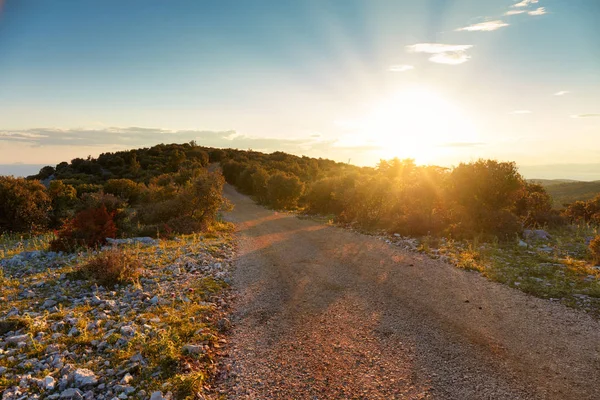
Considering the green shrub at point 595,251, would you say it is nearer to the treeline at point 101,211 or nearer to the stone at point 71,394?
the stone at point 71,394

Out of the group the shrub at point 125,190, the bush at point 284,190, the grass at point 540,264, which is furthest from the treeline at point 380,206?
the bush at point 284,190

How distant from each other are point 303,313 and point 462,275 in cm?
665

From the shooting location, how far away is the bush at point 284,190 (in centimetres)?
3972

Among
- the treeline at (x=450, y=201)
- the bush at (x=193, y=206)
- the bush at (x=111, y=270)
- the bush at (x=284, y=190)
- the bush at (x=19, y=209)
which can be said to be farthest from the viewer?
the bush at (x=284, y=190)

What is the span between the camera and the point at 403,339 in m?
7.59

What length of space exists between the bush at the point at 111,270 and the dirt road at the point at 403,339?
3798mm

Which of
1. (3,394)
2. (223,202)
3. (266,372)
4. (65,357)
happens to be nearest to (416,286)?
(266,372)

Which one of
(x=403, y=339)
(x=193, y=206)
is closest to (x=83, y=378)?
(x=403, y=339)

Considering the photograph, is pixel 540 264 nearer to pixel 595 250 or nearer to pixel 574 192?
pixel 595 250

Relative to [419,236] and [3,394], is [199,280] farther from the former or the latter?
[419,236]

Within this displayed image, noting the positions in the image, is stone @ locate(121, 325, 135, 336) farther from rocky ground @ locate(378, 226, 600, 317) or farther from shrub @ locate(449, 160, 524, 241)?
shrub @ locate(449, 160, 524, 241)

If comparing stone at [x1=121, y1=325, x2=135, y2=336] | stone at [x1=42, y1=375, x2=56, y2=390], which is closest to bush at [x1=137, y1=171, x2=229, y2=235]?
stone at [x1=121, y1=325, x2=135, y2=336]

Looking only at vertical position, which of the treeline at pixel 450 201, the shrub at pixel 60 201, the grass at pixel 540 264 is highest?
the treeline at pixel 450 201

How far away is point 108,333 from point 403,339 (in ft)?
22.3
